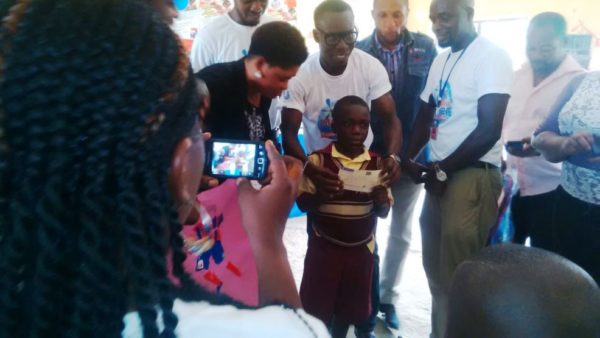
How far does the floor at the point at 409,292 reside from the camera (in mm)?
2699

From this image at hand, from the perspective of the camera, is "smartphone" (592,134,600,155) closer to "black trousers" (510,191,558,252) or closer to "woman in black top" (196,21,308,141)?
"black trousers" (510,191,558,252)

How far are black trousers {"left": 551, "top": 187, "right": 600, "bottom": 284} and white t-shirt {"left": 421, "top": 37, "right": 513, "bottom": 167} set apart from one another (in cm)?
36

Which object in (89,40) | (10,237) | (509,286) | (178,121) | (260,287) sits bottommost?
(260,287)

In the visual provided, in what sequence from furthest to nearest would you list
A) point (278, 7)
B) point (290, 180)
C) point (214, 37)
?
point (278, 7) < point (214, 37) < point (290, 180)

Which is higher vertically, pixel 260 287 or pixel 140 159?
pixel 140 159

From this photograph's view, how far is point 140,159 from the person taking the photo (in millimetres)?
644

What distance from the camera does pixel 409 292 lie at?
10.2 ft

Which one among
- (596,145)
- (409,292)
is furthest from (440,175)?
(409,292)

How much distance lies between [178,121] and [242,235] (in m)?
0.67

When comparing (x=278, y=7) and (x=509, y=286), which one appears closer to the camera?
(x=509, y=286)

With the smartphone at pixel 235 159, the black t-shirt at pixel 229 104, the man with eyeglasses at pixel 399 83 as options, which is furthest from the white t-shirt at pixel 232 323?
the man with eyeglasses at pixel 399 83

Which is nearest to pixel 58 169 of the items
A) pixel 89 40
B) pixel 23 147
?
pixel 23 147

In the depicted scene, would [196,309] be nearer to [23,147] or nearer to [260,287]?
[23,147]

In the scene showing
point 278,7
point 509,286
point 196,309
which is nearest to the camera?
point 196,309
